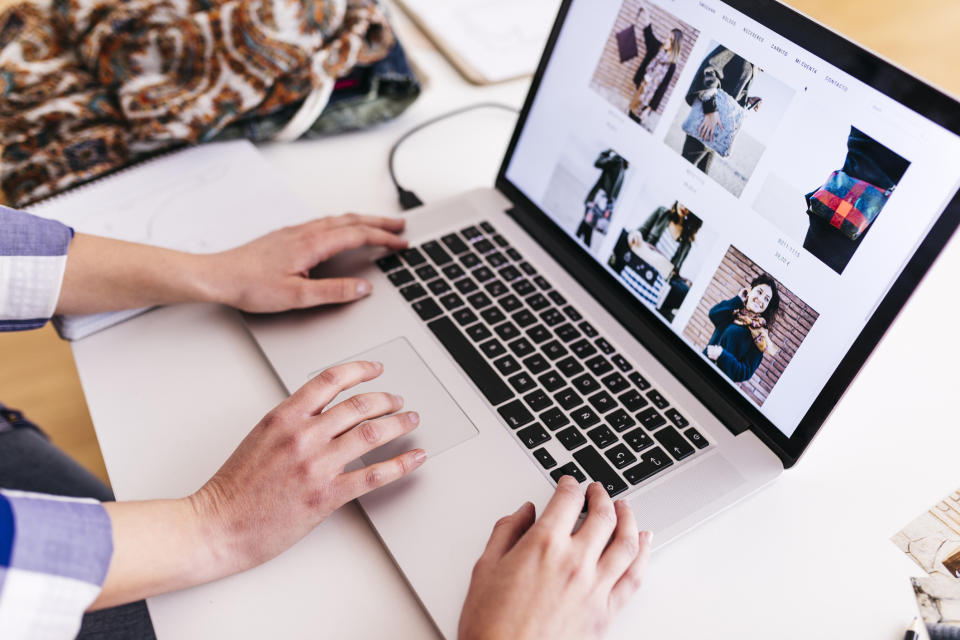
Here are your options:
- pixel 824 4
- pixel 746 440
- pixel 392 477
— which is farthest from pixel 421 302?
pixel 824 4

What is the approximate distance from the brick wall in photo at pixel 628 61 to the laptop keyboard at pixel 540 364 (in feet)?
0.61

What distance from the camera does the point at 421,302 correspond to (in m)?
0.65

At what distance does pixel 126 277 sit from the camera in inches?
24.3

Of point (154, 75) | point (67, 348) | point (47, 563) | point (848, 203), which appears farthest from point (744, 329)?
point (67, 348)

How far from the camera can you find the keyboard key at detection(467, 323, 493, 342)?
0.62 meters

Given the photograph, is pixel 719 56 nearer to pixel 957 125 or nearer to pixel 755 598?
pixel 957 125

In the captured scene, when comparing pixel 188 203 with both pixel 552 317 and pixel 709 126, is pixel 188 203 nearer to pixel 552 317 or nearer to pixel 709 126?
pixel 552 317

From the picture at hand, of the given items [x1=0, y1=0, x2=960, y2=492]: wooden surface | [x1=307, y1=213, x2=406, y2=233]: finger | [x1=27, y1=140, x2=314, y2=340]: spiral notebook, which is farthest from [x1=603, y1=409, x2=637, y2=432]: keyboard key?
[x1=0, y1=0, x2=960, y2=492]: wooden surface

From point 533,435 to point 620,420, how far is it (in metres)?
0.08

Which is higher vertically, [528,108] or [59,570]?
[528,108]

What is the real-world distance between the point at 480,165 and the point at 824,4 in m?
0.66

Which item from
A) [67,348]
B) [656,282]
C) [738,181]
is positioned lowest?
[67,348]

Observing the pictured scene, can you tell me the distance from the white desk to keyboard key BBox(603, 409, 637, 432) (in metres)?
0.10

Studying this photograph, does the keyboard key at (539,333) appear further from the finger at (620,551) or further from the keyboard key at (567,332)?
the finger at (620,551)
